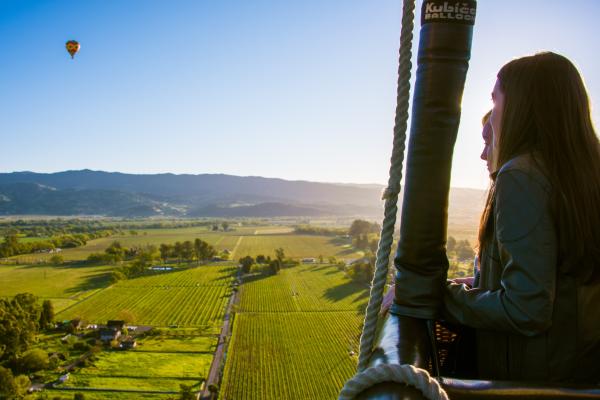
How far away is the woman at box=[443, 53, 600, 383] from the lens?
127 cm

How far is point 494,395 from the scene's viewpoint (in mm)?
927

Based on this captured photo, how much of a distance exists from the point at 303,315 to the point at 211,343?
8.21 metres

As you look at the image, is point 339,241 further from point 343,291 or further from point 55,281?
point 55,281

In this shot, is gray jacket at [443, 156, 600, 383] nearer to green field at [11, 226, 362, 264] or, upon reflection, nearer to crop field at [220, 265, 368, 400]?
crop field at [220, 265, 368, 400]

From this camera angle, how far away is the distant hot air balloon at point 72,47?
95.5 feet

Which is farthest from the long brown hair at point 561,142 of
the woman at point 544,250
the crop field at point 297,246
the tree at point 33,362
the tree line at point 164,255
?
the crop field at point 297,246

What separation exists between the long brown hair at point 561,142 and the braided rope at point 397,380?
0.73 m

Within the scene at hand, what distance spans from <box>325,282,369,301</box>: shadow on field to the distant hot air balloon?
26.1 meters

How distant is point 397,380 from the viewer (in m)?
0.86

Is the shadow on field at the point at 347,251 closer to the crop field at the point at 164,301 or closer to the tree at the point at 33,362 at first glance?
the crop field at the point at 164,301

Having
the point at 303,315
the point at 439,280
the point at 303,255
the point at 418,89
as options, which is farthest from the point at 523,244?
the point at 303,255

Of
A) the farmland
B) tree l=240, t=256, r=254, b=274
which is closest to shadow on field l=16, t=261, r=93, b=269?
the farmland

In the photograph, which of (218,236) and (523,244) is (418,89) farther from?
(218,236)

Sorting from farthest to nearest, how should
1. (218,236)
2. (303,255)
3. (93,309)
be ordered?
(218,236) < (303,255) < (93,309)
